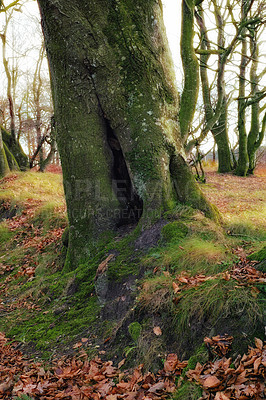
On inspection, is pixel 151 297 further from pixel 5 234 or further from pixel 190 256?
pixel 5 234

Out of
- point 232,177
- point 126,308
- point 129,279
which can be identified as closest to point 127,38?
point 129,279

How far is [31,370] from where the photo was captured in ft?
9.66

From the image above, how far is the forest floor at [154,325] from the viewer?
212 cm

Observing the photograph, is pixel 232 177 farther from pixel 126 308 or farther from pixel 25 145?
pixel 25 145

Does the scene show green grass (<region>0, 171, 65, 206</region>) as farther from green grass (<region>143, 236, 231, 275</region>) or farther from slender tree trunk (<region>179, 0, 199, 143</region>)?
green grass (<region>143, 236, 231, 275</region>)

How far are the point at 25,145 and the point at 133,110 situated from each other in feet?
96.4

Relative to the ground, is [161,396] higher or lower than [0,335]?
higher

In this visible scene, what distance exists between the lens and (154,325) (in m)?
2.81

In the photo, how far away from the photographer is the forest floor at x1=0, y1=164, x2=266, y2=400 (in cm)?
212

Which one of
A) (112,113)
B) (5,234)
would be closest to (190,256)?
(112,113)

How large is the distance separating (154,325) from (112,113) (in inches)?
115

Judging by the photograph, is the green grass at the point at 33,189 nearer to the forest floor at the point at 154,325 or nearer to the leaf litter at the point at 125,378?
the forest floor at the point at 154,325

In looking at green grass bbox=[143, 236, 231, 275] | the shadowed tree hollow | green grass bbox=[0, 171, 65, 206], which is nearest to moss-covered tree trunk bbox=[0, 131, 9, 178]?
green grass bbox=[0, 171, 65, 206]

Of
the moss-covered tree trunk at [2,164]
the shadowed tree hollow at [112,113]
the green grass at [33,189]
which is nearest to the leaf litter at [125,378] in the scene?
the shadowed tree hollow at [112,113]
